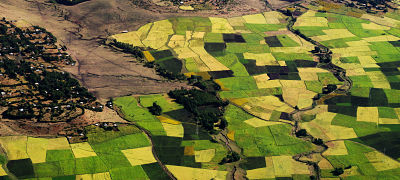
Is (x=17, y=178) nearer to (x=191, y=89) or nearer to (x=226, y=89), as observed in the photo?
(x=191, y=89)

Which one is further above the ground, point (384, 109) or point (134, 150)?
point (384, 109)

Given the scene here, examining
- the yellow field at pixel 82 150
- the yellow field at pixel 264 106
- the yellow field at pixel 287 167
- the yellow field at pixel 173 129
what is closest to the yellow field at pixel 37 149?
the yellow field at pixel 82 150

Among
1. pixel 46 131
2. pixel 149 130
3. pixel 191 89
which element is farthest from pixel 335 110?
pixel 46 131

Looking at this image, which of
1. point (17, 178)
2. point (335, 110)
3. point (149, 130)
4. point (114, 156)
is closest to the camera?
point (17, 178)

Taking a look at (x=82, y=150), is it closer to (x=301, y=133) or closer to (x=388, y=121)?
(x=301, y=133)

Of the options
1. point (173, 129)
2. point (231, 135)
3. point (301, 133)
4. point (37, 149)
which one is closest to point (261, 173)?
point (231, 135)

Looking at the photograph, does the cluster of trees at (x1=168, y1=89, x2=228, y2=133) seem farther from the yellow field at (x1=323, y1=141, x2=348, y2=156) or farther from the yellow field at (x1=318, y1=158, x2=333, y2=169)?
the yellow field at (x1=323, y1=141, x2=348, y2=156)

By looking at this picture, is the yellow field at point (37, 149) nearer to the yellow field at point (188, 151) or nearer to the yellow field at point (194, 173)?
the yellow field at point (194, 173)

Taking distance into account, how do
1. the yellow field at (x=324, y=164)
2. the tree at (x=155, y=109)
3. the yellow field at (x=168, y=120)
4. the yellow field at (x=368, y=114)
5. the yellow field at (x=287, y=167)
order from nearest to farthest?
the yellow field at (x=287, y=167)
the yellow field at (x=324, y=164)
the yellow field at (x=168, y=120)
the tree at (x=155, y=109)
the yellow field at (x=368, y=114)
